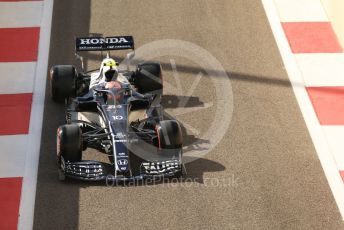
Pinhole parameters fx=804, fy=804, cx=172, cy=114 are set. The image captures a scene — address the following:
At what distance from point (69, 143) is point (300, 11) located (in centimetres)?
684

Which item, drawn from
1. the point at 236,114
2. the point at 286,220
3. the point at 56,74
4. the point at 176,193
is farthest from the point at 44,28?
the point at 286,220

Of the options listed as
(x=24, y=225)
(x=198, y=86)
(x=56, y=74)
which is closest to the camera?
(x=24, y=225)

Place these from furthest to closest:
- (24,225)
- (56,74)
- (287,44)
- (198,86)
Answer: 1. (287,44)
2. (198,86)
3. (56,74)
4. (24,225)

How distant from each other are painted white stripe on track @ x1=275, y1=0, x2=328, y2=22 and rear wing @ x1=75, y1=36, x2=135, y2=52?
4089 mm

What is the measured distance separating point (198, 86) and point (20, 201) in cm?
404

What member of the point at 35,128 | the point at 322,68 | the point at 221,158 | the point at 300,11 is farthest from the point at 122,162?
the point at 300,11

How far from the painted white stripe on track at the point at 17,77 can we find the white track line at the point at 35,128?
4.5 inches

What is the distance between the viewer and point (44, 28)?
15.0 metres

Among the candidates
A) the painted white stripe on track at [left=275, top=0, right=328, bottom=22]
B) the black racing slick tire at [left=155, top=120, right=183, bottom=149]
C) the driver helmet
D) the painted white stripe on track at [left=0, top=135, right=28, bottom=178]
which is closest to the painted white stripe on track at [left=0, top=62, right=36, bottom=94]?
the painted white stripe on track at [left=0, top=135, right=28, bottom=178]

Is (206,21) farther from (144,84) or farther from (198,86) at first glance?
(144,84)

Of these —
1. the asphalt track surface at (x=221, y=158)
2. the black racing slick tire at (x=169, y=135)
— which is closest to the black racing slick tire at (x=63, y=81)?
the asphalt track surface at (x=221, y=158)

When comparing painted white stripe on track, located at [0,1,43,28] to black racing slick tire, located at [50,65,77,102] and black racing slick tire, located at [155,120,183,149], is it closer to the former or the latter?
black racing slick tire, located at [50,65,77,102]

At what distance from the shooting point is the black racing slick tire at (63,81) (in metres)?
12.2

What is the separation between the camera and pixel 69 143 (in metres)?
10.5
